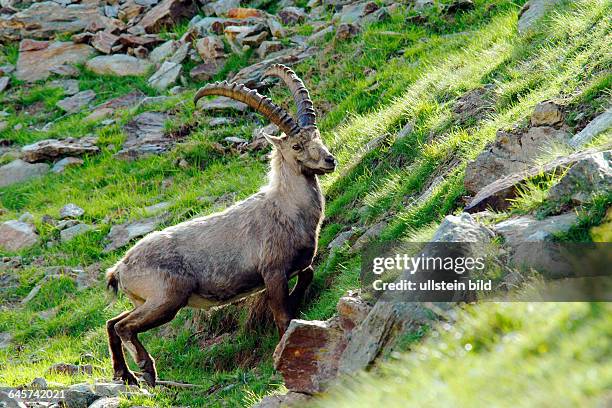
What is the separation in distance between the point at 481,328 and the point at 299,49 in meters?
14.1

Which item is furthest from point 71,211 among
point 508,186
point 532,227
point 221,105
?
point 532,227

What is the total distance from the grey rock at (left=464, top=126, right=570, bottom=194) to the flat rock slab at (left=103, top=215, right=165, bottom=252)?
6.76 m

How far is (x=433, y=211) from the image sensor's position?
8867 mm

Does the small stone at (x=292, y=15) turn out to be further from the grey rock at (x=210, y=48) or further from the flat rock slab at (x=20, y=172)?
the flat rock slab at (x=20, y=172)

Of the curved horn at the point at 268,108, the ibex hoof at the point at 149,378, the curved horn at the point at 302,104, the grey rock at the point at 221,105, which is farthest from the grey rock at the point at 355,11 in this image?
the ibex hoof at the point at 149,378

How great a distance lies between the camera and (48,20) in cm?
2270

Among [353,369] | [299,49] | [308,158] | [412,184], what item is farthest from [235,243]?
[299,49]

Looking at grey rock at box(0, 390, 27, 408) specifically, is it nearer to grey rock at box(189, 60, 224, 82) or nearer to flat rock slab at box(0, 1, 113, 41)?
grey rock at box(189, 60, 224, 82)

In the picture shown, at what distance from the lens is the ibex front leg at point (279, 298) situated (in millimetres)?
9477

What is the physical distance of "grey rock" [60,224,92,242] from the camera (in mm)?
14914

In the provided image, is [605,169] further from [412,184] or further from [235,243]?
[235,243]

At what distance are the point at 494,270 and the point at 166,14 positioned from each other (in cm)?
1682

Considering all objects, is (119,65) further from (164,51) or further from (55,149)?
(55,149)

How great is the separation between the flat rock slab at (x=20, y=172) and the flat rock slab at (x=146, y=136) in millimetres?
1663
